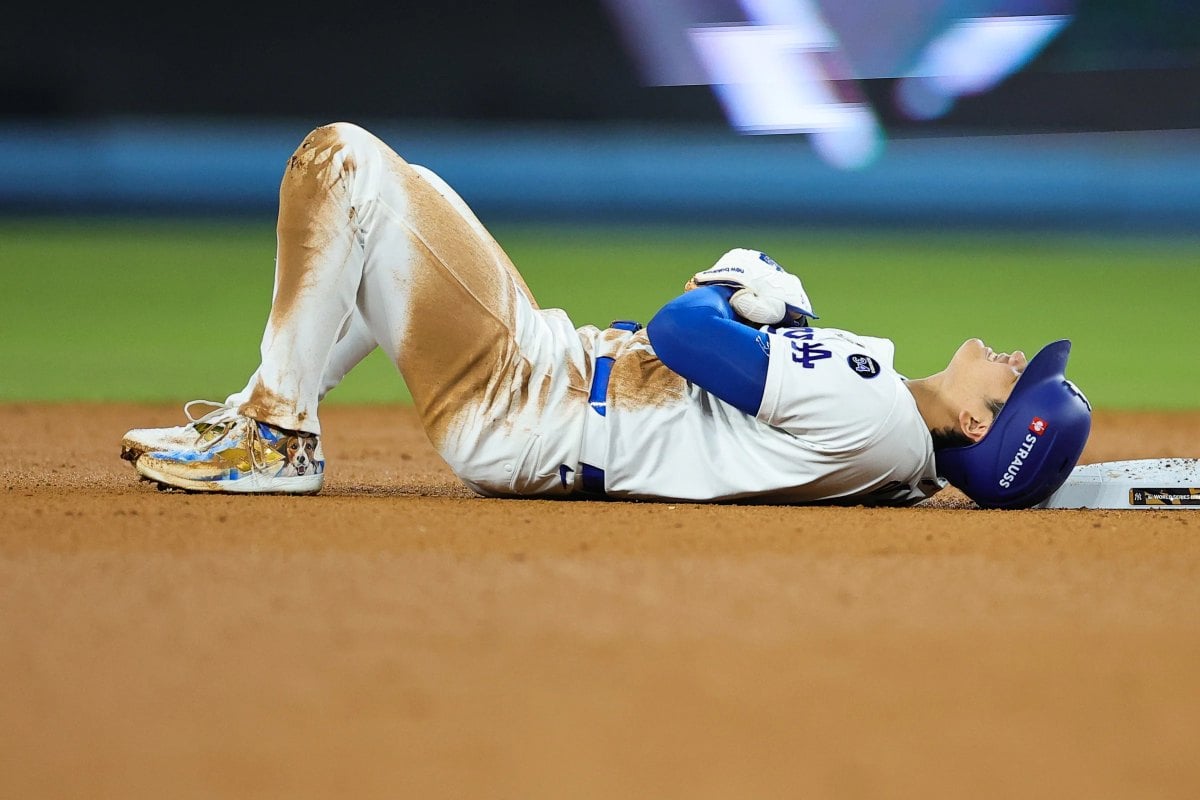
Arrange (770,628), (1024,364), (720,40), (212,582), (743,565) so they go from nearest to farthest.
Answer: (770,628)
(212,582)
(743,565)
(1024,364)
(720,40)

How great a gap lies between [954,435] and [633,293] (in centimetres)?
549

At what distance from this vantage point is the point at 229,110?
845cm

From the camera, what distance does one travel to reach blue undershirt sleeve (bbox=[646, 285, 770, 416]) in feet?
7.52

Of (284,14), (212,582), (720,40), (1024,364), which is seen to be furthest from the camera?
(284,14)

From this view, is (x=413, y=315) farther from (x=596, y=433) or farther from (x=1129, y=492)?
(x=1129, y=492)

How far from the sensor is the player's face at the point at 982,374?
2.46m

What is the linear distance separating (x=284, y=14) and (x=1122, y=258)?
19.1ft

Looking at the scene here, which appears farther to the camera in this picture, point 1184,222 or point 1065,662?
point 1184,222

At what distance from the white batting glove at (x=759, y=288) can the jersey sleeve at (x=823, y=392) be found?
6 centimetres

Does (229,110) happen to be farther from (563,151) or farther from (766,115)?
(766,115)

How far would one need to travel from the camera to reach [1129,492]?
272 cm

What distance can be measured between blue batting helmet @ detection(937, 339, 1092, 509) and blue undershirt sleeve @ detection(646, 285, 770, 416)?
1.51 ft

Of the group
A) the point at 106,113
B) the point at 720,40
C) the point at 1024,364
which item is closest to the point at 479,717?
the point at 1024,364

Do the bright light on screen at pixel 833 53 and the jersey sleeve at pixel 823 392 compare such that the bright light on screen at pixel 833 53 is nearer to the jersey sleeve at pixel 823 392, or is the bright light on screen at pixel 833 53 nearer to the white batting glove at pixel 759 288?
the white batting glove at pixel 759 288
